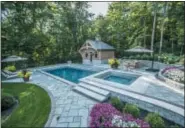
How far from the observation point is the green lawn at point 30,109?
13.9ft

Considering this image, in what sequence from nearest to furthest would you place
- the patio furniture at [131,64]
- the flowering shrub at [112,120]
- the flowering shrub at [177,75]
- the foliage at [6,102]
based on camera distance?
the flowering shrub at [177,75], the flowering shrub at [112,120], the foliage at [6,102], the patio furniture at [131,64]

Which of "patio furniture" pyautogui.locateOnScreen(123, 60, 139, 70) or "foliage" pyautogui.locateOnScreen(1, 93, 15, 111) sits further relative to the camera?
"patio furniture" pyautogui.locateOnScreen(123, 60, 139, 70)

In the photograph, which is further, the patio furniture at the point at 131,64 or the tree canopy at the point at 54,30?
the patio furniture at the point at 131,64

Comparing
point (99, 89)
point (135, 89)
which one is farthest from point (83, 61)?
point (135, 89)

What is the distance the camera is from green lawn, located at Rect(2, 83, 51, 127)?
425 cm

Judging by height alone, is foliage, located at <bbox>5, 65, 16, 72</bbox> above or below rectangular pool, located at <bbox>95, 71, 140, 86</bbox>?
above

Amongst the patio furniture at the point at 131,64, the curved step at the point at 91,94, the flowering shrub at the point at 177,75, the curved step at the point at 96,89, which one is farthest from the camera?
the patio furniture at the point at 131,64

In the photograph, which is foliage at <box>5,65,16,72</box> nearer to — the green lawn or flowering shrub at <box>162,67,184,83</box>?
the green lawn

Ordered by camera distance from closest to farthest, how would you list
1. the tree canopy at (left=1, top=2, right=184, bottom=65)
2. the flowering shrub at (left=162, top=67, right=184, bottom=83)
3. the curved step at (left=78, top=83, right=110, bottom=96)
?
the flowering shrub at (left=162, top=67, right=184, bottom=83) → the curved step at (left=78, top=83, right=110, bottom=96) → the tree canopy at (left=1, top=2, right=184, bottom=65)

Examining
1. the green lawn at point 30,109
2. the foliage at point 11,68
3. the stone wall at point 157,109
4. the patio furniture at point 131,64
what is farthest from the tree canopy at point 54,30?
the green lawn at point 30,109

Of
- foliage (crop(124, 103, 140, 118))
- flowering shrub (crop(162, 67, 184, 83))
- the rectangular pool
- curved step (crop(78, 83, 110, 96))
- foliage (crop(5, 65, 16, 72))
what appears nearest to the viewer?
flowering shrub (crop(162, 67, 184, 83))

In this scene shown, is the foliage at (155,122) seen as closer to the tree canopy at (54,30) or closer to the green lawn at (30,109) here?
the tree canopy at (54,30)

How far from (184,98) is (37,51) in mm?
12959

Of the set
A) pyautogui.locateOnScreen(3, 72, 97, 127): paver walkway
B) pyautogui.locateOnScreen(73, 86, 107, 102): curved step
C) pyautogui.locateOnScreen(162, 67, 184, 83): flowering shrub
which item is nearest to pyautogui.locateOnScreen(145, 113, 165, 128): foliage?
pyautogui.locateOnScreen(162, 67, 184, 83): flowering shrub
